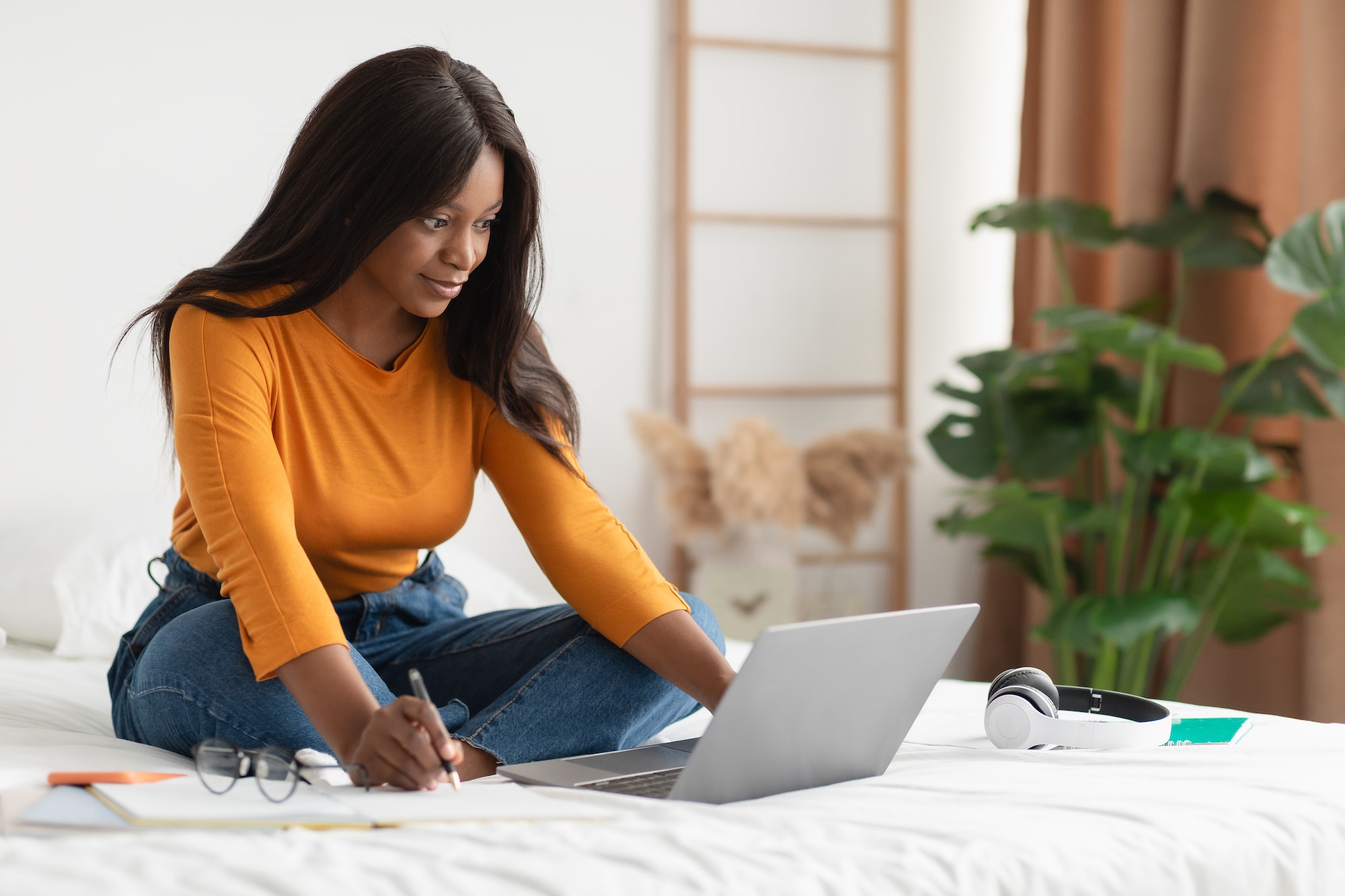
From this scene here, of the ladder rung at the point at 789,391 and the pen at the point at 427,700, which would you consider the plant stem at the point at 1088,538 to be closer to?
the ladder rung at the point at 789,391

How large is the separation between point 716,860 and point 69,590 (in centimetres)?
144

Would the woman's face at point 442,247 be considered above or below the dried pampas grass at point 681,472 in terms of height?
above

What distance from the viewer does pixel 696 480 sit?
9.18 ft

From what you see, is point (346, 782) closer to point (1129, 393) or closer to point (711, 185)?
point (1129, 393)

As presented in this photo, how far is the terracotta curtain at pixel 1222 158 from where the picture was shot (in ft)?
7.88

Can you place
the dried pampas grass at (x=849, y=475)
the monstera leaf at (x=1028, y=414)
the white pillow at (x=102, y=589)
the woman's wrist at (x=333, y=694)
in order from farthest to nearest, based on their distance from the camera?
1. the dried pampas grass at (x=849, y=475)
2. the monstera leaf at (x=1028, y=414)
3. the white pillow at (x=102, y=589)
4. the woman's wrist at (x=333, y=694)

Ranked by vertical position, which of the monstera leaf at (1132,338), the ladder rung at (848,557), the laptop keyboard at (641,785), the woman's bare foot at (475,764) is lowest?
the ladder rung at (848,557)

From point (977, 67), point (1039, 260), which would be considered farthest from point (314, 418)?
point (977, 67)

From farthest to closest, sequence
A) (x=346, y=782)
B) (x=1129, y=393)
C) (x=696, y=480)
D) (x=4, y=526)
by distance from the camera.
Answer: (x=696, y=480) → (x=1129, y=393) → (x=4, y=526) → (x=346, y=782)

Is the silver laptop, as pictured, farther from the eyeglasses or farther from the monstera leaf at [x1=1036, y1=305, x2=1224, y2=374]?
the monstera leaf at [x1=1036, y1=305, x2=1224, y2=374]

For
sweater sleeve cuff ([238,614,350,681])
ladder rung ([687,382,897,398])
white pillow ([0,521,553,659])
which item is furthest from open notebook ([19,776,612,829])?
ladder rung ([687,382,897,398])

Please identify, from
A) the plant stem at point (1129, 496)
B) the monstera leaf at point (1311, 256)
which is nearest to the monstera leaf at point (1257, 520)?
the plant stem at point (1129, 496)

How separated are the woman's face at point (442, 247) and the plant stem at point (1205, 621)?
→ 1678mm

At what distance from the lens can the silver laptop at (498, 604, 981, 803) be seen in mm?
975
